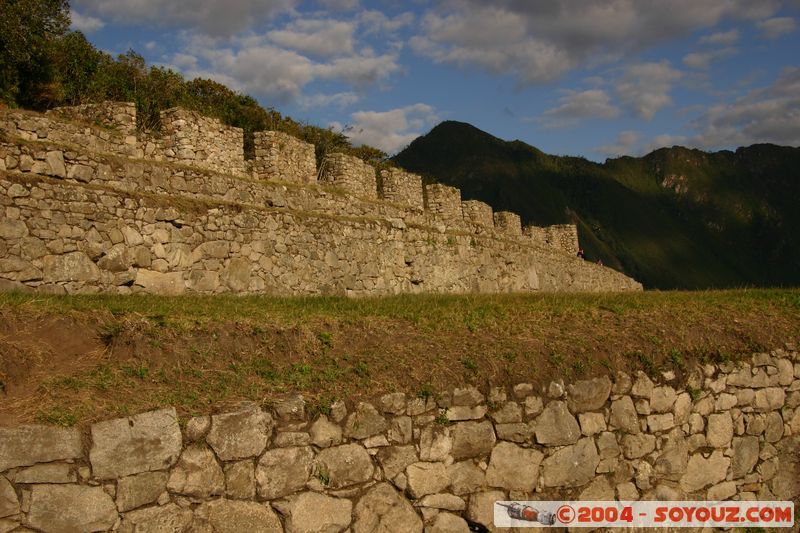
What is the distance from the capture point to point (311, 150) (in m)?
15.9

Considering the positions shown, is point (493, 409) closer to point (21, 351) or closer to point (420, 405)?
point (420, 405)

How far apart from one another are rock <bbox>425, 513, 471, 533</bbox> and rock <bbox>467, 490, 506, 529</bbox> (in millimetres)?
108

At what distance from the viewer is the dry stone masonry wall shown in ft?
32.4

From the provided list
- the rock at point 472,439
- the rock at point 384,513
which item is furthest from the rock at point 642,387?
the rock at point 384,513

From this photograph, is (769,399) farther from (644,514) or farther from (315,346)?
(315,346)

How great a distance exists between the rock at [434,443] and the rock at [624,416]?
216 centimetres

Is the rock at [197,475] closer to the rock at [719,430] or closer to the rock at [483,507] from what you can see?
the rock at [483,507]

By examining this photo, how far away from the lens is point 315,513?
20.7 feet

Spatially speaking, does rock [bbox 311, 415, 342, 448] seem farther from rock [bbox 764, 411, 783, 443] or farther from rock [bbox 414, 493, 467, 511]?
rock [bbox 764, 411, 783, 443]

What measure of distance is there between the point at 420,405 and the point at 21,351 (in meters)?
3.76

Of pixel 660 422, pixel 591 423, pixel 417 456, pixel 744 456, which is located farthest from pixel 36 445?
pixel 744 456

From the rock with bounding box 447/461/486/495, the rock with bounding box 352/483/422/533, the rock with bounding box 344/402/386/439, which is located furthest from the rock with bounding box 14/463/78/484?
the rock with bounding box 447/461/486/495

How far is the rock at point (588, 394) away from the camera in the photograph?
25.9 feet

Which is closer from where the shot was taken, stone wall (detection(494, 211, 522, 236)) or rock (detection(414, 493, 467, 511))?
rock (detection(414, 493, 467, 511))
